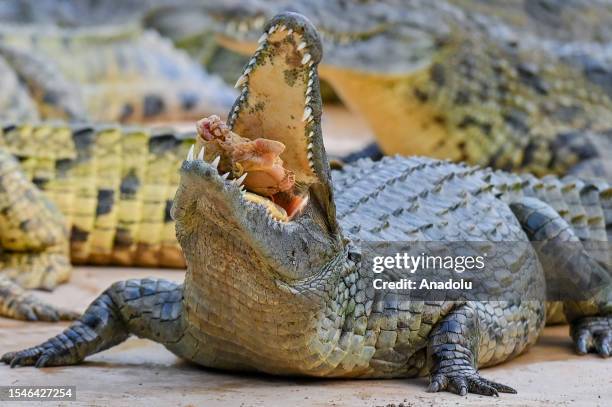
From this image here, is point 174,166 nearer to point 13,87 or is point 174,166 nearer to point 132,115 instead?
point 13,87

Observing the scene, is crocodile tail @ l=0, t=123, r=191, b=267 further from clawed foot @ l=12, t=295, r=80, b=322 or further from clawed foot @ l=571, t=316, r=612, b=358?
clawed foot @ l=571, t=316, r=612, b=358

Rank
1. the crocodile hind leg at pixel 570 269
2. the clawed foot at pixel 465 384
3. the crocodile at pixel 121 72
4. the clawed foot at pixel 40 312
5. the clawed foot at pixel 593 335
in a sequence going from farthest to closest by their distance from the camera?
the crocodile at pixel 121 72
the clawed foot at pixel 40 312
the crocodile hind leg at pixel 570 269
the clawed foot at pixel 593 335
the clawed foot at pixel 465 384

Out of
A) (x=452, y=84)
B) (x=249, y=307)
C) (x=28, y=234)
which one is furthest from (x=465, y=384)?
(x=452, y=84)

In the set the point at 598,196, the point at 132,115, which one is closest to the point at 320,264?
the point at 598,196

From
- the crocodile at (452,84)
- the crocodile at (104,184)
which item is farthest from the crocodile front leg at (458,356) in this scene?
the crocodile at (452,84)

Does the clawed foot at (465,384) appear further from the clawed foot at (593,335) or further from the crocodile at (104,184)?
the crocodile at (104,184)

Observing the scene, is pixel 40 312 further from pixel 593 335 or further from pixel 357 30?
pixel 357 30
